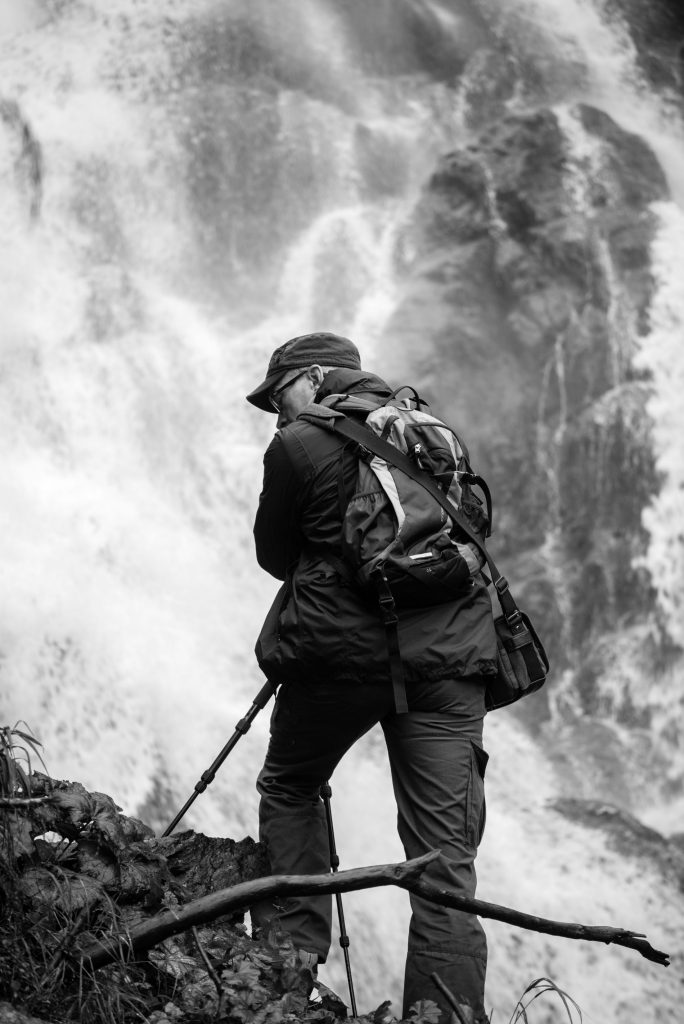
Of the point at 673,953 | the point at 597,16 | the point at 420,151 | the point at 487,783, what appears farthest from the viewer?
the point at 597,16

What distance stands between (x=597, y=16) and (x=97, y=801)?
42.5 feet

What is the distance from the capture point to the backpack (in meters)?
2.88

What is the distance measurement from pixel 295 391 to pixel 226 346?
6.79 metres

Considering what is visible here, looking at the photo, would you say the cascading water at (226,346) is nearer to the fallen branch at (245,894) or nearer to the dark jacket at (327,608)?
the dark jacket at (327,608)

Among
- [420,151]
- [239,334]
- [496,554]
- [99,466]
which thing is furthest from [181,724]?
[420,151]

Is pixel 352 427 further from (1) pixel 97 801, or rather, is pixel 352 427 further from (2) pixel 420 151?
(2) pixel 420 151

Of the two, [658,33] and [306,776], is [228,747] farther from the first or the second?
[658,33]

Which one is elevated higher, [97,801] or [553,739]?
[553,739]

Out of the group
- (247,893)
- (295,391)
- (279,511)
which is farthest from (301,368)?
(247,893)

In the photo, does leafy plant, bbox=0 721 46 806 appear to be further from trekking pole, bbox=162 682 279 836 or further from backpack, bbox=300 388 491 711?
backpack, bbox=300 388 491 711

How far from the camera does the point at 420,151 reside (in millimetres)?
12016

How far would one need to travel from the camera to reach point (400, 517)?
9.53 ft

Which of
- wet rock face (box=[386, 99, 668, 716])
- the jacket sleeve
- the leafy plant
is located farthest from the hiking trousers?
wet rock face (box=[386, 99, 668, 716])

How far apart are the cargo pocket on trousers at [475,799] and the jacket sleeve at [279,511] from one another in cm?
77
